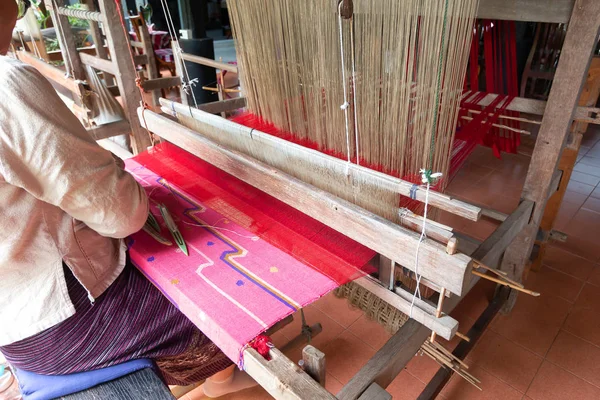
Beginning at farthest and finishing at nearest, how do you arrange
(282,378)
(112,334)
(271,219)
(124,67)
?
(124,67) → (271,219) → (112,334) → (282,378)

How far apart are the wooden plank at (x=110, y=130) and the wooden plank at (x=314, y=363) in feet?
7.25

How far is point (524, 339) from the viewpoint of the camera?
192 cm

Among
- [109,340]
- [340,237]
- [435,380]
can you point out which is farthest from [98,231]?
[435,380]

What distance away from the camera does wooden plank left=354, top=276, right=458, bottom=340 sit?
935mm

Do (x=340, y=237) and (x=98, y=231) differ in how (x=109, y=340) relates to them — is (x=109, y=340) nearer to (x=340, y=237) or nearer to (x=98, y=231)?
(x=98, y=231)

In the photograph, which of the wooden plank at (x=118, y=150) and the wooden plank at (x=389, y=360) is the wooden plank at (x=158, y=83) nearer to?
the wooden plank at (x=118, y=150)

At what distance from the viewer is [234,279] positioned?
1044 mm

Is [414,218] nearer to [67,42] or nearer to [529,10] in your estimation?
[529,10]

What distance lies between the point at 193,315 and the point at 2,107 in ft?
1.99

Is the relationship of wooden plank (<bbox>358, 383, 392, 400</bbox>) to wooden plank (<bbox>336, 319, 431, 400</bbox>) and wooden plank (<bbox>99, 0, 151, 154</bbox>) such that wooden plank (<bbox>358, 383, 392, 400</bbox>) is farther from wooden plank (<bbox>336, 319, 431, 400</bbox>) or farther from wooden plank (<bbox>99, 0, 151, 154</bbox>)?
wooden plank (<bbox>99, 0, 151, 154</bbox>)

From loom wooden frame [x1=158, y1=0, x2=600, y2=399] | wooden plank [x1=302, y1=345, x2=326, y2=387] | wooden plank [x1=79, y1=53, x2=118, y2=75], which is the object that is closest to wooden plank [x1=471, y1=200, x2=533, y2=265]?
loom wooden frame [x1=158, y1=0, x2=600, y2=399]

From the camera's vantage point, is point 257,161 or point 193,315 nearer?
point 193,315

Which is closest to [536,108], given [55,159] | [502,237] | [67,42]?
[502,237]

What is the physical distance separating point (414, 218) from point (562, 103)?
77cm
